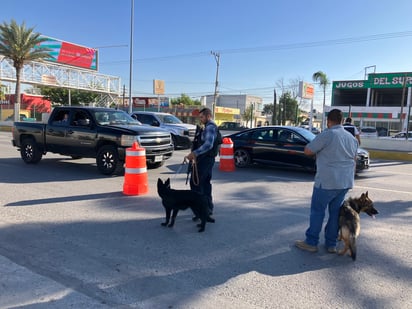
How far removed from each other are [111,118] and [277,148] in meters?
4.99

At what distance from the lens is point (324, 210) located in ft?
13.6

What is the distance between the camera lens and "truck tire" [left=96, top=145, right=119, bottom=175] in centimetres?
890

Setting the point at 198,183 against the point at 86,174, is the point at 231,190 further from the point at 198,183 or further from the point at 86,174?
the point at 86,174

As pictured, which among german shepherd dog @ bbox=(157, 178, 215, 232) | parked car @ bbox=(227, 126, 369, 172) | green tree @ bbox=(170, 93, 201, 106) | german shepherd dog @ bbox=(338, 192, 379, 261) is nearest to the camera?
german shepherd dog @ bbox=(338, 192, 379, 261)

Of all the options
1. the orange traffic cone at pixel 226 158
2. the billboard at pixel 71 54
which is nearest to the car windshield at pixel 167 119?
the orange traffic cone at pixel 226 158

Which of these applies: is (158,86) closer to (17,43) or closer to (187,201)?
(17,43)

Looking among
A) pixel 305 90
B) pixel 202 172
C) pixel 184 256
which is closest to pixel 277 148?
pixel 202 172

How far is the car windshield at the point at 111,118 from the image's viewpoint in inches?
378

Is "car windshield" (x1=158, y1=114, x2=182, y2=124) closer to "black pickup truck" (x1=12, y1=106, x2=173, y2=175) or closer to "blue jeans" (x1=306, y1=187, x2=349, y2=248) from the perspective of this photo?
"black pickup truck" (x1=12, y1=106, x2=173, y2=175)

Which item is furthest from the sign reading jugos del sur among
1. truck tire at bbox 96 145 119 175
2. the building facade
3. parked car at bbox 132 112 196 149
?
truck tire at bbox 96 145 119 175

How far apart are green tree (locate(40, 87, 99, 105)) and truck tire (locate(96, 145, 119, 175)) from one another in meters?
54.1

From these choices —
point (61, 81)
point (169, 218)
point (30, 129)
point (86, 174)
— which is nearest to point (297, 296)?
point (169, 218)

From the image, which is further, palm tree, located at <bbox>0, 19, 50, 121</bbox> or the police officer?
palm tree, located at <bbox>0, 19, 50, 121</bbox>

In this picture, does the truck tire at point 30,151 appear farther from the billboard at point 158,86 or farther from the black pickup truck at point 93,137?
the billboard at point 158,86
